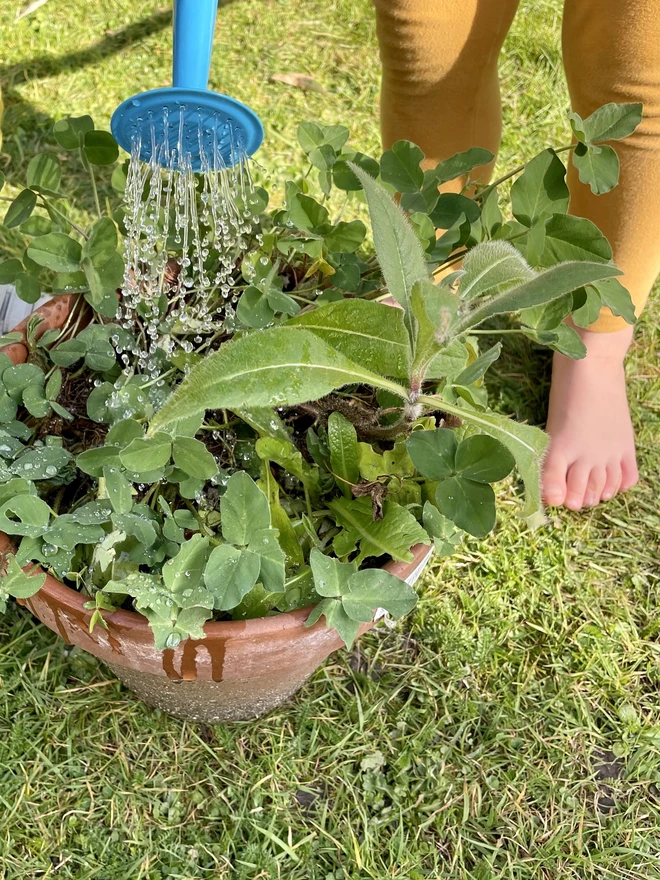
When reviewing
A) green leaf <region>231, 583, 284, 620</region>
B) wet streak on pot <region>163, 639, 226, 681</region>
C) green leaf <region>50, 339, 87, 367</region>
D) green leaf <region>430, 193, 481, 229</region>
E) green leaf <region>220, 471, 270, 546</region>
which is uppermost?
green leaf <region>430, 193, 481, 229</region>

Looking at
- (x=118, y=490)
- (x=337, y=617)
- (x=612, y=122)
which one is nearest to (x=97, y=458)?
(x=118, y=490)

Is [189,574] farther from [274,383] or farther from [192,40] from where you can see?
[192,40]

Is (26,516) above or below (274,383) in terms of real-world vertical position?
below

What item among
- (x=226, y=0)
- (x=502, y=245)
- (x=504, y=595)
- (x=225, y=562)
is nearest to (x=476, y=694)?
(x=504, y=595)

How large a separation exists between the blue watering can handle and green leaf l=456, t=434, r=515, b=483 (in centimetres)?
50

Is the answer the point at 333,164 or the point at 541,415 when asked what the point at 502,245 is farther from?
the point at 541,415

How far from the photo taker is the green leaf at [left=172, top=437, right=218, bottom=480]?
66 centimetres

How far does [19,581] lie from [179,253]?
0.44 m

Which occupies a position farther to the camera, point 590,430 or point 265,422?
point 590,430

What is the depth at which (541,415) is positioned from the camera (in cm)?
139

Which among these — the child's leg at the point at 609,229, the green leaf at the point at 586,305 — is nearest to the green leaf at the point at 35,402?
the green leaf at the point at 586,305

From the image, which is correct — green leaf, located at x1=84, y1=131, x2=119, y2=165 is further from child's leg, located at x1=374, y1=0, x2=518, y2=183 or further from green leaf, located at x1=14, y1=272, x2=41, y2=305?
child's leg, located at x1=374, y1=0, x2=518, y2=183

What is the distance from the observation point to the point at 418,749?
103 centimetres

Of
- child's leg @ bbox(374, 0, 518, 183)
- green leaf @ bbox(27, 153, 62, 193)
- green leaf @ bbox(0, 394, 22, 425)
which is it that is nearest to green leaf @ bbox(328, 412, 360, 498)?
green leaf @ bbox(0, 394, 22, 425)
